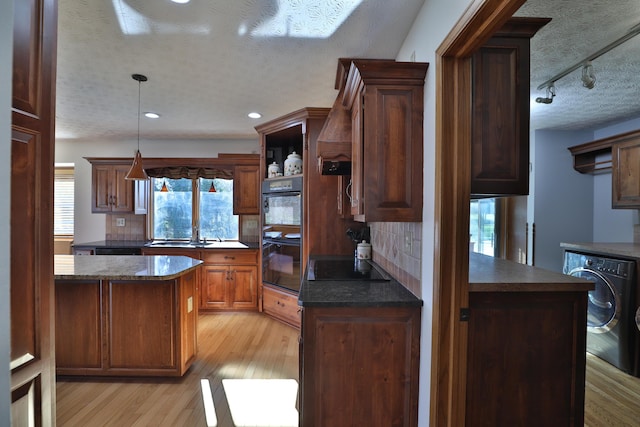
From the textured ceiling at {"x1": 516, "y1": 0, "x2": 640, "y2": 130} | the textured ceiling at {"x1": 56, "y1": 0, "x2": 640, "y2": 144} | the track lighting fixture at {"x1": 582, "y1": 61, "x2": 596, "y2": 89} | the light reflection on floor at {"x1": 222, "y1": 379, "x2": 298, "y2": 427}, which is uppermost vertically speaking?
the textured ceiling at {"x1": 56, "y1": 0, "x2": 640, "y2": 144}

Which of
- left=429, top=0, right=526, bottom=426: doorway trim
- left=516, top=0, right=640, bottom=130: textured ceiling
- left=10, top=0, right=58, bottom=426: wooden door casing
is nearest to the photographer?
left=10, top=0, right=58, bottom=426: wooden door casing

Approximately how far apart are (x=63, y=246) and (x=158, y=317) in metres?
4.11

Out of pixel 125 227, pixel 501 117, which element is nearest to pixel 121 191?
pixel 125 227

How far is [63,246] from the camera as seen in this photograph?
507 centimetres

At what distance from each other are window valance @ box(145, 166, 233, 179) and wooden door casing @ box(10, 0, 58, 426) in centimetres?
364

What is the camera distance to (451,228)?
1326mm

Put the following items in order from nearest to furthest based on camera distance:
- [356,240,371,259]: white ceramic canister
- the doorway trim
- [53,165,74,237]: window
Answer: the doorway trim < [356,240,371,259]: white ceramic canister < [53,165,74,237]: window

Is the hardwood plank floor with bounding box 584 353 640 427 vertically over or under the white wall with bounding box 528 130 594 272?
under

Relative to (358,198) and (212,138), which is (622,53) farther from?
(212,138)

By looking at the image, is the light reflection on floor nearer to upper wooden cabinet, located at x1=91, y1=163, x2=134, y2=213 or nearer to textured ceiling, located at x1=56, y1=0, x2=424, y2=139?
textured ceiling, located at x1=56, y1=0, x2=424, y2=139

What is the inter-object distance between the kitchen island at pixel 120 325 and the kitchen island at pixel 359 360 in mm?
1322

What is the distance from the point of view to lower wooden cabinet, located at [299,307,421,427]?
1.54m

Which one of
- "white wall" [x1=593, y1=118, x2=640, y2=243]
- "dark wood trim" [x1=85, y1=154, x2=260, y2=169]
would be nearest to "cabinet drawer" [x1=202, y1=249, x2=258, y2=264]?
"dark wood trim" [x1=85, y1=154, x2=260, y2=169]

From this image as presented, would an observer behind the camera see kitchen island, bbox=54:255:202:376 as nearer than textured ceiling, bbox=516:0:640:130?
No
